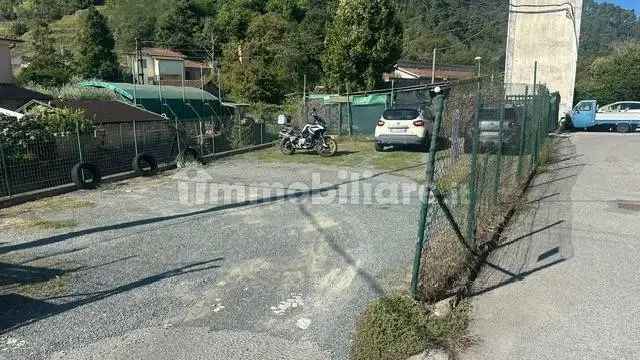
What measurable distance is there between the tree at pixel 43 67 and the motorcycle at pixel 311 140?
26903 millimetres

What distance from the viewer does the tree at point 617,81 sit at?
27.7 meters

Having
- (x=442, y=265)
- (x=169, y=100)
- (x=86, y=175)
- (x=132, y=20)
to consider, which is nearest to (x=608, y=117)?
(x=169, y=100)

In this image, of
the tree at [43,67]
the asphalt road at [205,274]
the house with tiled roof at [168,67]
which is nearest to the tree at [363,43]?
the asphalt road at [205,274]

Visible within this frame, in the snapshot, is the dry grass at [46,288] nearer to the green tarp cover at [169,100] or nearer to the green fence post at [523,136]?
the green fence post at [523,136]

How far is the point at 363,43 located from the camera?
2598 centimetres

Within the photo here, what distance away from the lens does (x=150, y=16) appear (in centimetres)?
8344

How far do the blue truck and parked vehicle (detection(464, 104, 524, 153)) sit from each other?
15686mm

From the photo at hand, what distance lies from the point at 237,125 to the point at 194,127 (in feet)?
7.63

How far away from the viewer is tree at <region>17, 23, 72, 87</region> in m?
37.0

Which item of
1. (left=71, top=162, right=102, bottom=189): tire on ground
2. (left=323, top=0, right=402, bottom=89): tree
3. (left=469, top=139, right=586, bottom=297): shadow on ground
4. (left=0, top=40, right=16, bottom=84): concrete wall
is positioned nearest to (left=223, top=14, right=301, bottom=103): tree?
(left=323, top=0, right=402, bottom=89): tree

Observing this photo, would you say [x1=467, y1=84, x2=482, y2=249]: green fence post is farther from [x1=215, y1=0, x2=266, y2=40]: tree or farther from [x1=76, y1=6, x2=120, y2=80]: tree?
[x1=76, y1=6, x2=120, y2=80]: tree

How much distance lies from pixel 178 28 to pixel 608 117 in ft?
216

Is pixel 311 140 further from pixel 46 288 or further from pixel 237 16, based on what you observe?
pixel 237 16

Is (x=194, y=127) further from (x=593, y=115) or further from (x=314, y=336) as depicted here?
(x=593, y=115)
